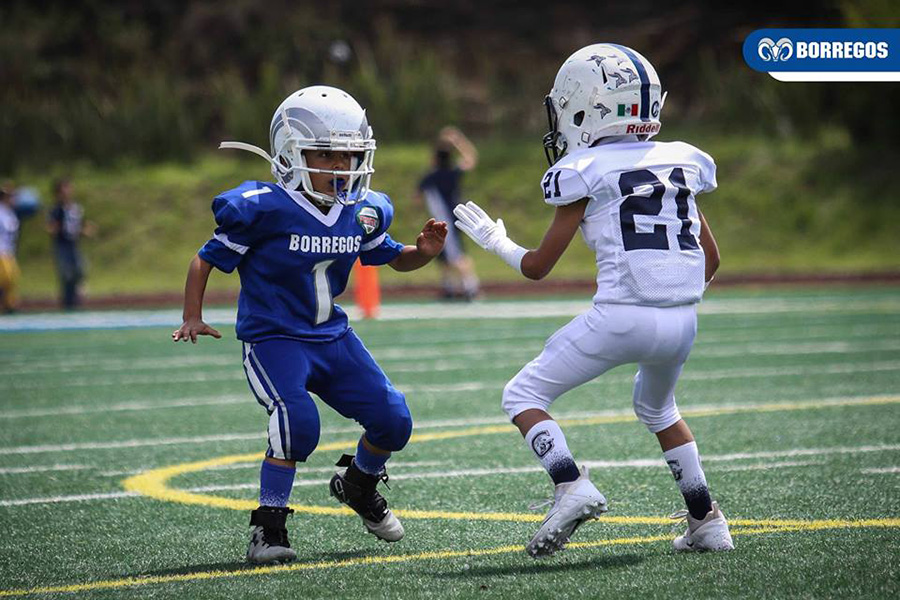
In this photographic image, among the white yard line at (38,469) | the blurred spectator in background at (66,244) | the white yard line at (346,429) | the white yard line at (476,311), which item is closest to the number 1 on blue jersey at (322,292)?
the white yard line at (38,469)

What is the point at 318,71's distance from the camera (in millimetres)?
27234

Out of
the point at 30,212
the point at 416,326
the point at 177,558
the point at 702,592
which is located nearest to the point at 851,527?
the point at 702,592

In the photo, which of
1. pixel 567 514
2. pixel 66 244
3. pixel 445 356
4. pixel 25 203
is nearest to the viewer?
pixel 567 514

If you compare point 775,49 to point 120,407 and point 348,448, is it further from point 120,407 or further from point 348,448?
point 348,448

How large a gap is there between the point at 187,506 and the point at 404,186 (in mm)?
19494

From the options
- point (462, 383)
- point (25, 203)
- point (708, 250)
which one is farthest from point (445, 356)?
point (25, 203)

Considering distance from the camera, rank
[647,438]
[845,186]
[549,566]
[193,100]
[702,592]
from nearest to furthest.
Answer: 1. [702,592]
2. [549,566]
3. [647,438]
4. [845,186]
5. [193,100]

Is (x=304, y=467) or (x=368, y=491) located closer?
(x=368, y=491)

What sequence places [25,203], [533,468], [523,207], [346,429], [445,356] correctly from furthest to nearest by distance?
[523,207]
[25,203]
[445,356]
[346,429]
[533,468]

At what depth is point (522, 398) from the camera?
4625 mm

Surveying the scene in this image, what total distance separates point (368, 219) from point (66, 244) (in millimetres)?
14776

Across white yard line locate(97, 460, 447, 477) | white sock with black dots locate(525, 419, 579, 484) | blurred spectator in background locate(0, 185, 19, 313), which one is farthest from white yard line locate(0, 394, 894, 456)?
blurred spectator in background locate(0, 185, 19, 313)

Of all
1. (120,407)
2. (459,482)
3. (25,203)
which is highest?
(25,203)

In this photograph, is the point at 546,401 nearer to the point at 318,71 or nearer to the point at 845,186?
the point at 845,186
